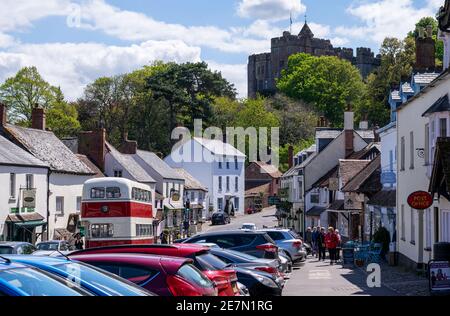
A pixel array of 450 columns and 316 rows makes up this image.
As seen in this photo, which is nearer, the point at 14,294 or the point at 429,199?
the point at 14,294

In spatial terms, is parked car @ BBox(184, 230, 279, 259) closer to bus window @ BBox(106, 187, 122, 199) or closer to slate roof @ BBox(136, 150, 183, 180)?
bus window @ BBox(106, 187, 122, 199)

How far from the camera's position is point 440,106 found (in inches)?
1089

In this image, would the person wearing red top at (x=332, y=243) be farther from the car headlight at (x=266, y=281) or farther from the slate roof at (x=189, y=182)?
the slate roof at (x=189, y=182)

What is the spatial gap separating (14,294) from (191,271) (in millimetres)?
4933

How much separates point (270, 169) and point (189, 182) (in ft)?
97.1

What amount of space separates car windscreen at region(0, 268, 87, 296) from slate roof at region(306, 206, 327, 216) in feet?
183

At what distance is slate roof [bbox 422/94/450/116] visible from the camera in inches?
1082

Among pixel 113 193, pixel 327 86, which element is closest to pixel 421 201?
pixel 113 193

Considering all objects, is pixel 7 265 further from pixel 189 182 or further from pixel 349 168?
pixel 189 182

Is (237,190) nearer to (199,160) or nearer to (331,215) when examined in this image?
(199,160)

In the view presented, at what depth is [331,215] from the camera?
61875mm

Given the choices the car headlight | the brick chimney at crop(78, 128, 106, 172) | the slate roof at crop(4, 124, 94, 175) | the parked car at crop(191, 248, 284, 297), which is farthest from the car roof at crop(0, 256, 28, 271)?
the brick chimney at crop(78, 128, 106, 172)

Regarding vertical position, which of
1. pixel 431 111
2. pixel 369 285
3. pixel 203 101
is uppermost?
pixel 203 101
